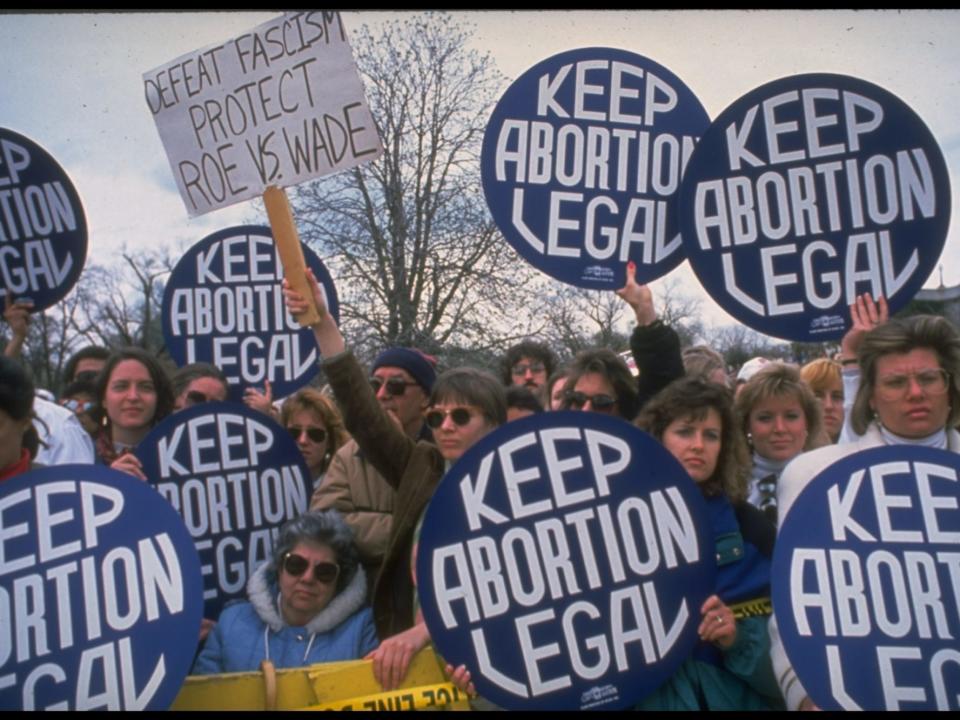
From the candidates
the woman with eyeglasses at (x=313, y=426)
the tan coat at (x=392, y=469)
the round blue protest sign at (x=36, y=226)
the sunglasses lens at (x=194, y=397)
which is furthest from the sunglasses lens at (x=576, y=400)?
the round blue protest sign at (x=36, y=226)

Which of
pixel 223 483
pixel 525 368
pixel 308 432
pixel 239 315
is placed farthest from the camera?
pixel 525 368

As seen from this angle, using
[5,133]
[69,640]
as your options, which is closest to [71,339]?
[5,133]

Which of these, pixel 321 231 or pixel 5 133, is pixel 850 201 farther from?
pixel 5 133

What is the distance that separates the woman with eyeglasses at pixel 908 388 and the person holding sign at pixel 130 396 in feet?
7.36

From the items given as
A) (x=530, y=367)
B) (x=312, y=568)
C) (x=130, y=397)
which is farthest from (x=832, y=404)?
(x=130, y=397)

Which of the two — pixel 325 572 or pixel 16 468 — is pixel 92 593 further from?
pixel 325 572

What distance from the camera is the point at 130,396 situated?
11.5 ft

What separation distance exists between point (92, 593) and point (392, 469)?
96cm

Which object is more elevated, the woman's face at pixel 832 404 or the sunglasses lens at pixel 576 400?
the sunglasses lens at pixel 576 400

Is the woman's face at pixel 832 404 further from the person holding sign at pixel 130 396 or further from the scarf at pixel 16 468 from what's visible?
the scarf at pixel 16 468

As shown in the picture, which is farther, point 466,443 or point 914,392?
point 466,443

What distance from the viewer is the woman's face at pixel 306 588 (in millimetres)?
2869

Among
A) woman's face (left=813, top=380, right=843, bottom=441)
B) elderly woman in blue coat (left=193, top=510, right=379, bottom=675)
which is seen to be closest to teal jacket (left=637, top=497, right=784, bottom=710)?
elderly woman in blue coat (left=193, top=510, right=379, bottom=675)

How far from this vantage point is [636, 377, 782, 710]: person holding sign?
265 centimetres
